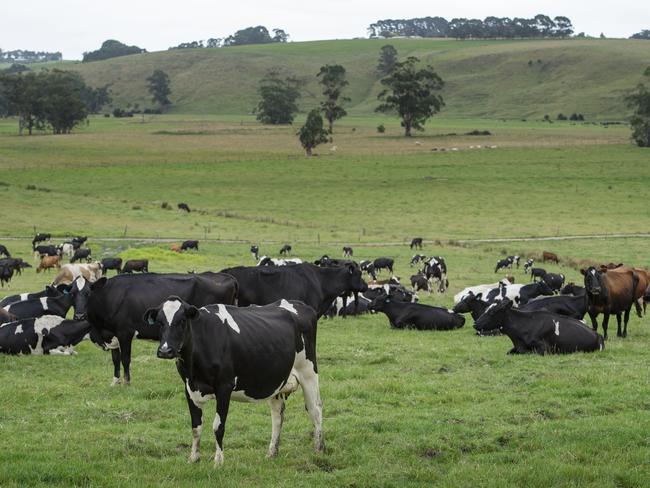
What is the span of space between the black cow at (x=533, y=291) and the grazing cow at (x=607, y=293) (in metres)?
3.53

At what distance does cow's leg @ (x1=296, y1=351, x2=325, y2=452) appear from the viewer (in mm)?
11633

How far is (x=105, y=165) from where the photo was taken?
89.3m

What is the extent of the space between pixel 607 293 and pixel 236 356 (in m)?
13.1

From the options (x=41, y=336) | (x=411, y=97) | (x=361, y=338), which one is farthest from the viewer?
(x=411, y=97)

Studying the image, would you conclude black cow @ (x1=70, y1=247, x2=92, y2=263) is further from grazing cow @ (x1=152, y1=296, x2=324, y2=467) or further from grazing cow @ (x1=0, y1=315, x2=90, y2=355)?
grazing cow @ (x1=152, y1=296, x2=324, y2=467)

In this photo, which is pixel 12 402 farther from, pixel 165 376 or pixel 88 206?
pixel 88 206

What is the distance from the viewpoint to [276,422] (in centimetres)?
1145

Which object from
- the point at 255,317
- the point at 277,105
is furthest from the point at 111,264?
the point at 277,105

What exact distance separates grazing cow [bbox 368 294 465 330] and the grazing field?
1.99 feet

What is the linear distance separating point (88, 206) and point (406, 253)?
2654cm

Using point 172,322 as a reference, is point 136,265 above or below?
below

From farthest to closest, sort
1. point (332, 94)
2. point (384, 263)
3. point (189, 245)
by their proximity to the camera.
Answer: point (332, 94)
point (189, 245)
point (384, 263)

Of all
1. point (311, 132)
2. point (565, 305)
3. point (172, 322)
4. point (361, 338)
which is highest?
point (311, 132)

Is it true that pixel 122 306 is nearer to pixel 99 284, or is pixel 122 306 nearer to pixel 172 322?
pixel 99 284
